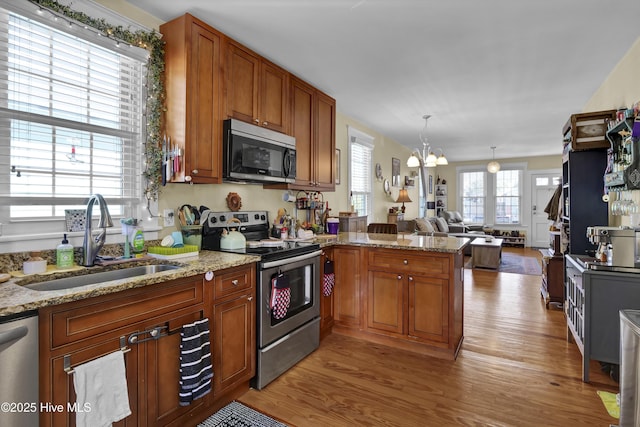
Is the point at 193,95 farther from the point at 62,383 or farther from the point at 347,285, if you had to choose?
the point at 347,285

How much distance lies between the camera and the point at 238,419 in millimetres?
1976

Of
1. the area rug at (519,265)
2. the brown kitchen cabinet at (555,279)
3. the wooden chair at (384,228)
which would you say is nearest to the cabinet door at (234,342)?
the wooden chair at (384,228)

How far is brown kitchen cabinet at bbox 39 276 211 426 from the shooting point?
130cm

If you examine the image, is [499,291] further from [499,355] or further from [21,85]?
[21,85]

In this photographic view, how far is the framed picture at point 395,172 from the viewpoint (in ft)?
22.2

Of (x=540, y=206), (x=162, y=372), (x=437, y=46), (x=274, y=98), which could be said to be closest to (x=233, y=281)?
Result: (x=162, y=372)

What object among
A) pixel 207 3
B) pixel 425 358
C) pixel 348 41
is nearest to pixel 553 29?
pixel 348 41

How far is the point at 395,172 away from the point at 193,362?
19.1 ft

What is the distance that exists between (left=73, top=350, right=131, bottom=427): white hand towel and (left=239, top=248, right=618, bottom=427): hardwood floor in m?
0.89

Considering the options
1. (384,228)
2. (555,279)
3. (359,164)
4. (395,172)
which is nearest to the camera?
(555,279)

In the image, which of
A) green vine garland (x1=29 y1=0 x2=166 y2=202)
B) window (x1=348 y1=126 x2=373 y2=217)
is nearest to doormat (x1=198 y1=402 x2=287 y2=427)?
green vine garland (x1=29 y1=0 x2=166 y2=202)

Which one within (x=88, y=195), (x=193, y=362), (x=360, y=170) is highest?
(x=360, y=170)

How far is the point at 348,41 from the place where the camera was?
2.73m

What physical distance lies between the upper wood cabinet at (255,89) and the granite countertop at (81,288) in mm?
1165
